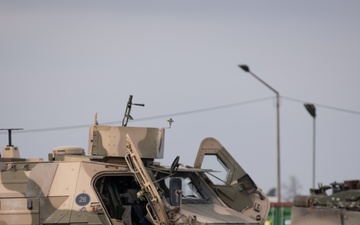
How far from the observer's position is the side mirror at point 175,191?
688 inches

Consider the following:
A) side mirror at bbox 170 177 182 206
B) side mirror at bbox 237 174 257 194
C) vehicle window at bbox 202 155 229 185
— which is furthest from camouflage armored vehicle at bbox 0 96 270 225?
side mirror at bbox 237 174 257 194

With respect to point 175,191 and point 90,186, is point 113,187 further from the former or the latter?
point 175,191

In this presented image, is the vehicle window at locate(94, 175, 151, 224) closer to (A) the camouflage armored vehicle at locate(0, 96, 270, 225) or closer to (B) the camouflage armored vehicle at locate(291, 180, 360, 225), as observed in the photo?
(A) the camouflage armored vehicle at locate(0, 96, 270, 225)

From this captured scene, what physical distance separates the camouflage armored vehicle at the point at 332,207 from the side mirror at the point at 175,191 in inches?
479

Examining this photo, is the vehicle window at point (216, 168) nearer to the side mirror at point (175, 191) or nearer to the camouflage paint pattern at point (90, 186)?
the camouflage paint pattern at point (90, 186)

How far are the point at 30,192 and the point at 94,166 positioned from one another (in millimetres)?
1133

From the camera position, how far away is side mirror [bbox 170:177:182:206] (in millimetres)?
17484

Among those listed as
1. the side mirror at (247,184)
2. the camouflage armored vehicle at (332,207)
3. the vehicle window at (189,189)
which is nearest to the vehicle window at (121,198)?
the vehicle window at (189,189)

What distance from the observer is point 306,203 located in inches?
1223

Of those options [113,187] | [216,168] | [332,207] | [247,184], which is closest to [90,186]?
[113,187]

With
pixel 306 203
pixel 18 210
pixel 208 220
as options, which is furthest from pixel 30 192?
pixel 306 203

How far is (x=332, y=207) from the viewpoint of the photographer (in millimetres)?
30625

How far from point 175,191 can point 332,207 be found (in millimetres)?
13890

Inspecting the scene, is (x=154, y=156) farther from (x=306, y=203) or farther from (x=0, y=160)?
(x=306, y=203)
